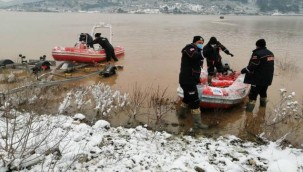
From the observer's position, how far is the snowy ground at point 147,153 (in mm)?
4421

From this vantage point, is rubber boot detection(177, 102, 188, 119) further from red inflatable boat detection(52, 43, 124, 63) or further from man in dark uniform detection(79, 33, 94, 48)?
man in dark uniform detection(79, 33, 94, 48)

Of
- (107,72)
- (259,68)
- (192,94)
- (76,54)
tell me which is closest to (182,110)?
(192,94)

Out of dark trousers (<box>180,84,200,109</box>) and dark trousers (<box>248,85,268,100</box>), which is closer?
dark trousers (<box>180,84,200,109</box>)

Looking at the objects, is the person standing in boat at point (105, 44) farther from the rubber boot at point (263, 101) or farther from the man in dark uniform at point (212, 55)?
the rubber boot at point (263, 101)

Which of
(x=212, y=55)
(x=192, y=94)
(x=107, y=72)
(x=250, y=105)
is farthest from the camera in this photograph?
(x=107, y=72)

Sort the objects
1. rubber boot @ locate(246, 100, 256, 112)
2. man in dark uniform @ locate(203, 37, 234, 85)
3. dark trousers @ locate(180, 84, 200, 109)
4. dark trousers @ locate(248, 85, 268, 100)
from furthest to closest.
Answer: man in dark uniform @ locate(203, 37, 234, 85), rubber boot @ locate(246, 100, 256, 112), dark trousers @ locate(248, 85, 268, 100), dark trousers @ locate(180, 84, 200, 109)

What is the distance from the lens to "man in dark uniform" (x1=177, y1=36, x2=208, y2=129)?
6062mm

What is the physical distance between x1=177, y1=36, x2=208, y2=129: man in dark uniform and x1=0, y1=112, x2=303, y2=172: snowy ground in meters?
0.78

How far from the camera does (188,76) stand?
20.6 feet

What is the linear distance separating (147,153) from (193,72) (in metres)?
2.12

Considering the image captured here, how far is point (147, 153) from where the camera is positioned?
190 inches

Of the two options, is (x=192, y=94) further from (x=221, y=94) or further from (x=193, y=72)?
(x=221, y=94)

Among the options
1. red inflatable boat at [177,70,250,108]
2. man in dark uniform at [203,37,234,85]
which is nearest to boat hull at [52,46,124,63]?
man in dark uniform at [203,37,234,85]

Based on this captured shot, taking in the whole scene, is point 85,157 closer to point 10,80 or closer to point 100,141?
point 100,141
